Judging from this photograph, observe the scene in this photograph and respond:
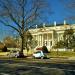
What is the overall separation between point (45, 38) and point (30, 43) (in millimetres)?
32719

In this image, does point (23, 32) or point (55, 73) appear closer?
point (55, 73)

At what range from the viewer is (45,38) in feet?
505

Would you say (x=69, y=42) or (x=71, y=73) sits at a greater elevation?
(x=69, y=42)

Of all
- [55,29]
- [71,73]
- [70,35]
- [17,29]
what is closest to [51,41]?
[55,29]

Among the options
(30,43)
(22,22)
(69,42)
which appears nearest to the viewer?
(22,22)

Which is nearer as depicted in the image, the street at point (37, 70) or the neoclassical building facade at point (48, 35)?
the street at point (37, 70)

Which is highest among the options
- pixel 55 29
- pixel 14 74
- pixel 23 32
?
pixel 55 29

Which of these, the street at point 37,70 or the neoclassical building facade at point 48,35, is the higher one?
the neoclassical building facade at point 48,35

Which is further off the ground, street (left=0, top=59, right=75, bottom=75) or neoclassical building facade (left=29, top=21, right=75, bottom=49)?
neoclassical building facade (left=29, top=21, right=75, bottom=49)

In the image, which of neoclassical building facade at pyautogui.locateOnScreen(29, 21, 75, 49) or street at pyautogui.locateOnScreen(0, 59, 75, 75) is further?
neoclassical building facade at pyautogui.locateOnScreen(29, 21, 75, 49)

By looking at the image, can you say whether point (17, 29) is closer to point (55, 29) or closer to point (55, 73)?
point (55, 73)

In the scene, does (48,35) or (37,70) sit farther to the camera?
(48,35)

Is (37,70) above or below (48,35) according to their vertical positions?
below

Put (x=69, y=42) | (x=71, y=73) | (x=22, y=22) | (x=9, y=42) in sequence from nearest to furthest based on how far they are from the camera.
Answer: (x=71, y=73), (x=22, y=22), (x=69, y=42), (x=9, y=42)
